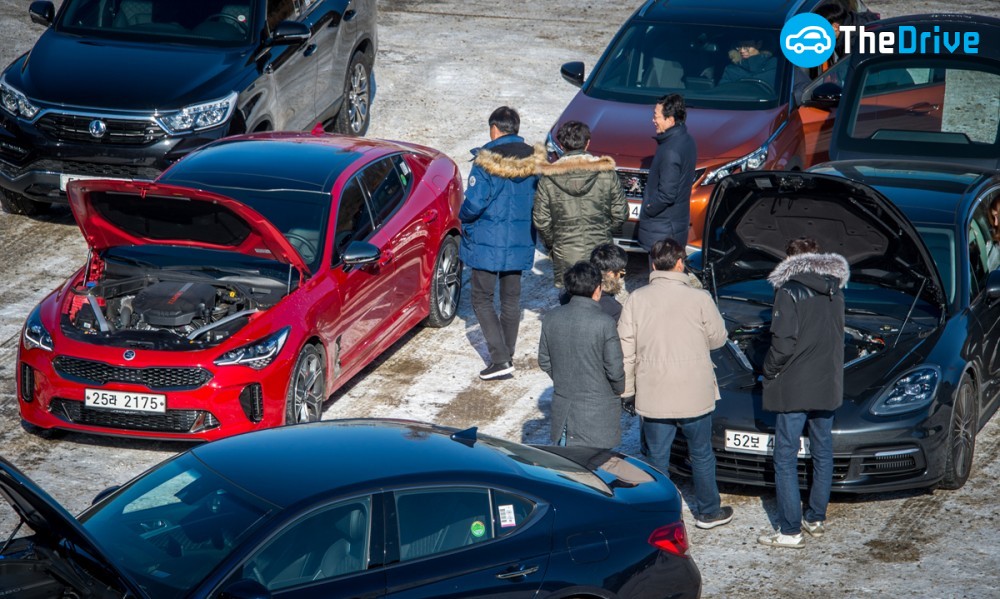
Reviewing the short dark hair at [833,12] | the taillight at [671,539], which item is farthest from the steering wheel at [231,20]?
the taillight at [671,539]

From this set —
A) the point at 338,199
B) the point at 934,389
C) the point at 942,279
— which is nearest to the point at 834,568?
the point at 934,389

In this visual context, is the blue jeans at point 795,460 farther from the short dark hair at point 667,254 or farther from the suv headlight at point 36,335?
the suv headlight at point 36,335

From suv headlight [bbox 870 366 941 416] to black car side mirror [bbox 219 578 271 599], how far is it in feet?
14.2

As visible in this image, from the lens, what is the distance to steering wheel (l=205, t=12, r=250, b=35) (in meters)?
13.6

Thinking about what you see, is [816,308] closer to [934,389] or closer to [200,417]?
[934,389]

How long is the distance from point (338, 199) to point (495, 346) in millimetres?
1615

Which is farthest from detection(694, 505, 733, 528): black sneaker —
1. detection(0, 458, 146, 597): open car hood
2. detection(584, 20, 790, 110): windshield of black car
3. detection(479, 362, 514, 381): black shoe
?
detection(584, 20, 790, 110): windshield of black car

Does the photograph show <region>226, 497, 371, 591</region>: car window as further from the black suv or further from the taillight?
the black suv

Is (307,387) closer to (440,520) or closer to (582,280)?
(582,280)

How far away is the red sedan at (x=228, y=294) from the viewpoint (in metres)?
9.02

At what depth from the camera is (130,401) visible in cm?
Answer: 895

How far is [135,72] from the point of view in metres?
12.9

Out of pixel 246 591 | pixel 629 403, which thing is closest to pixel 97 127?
pixel 629 403

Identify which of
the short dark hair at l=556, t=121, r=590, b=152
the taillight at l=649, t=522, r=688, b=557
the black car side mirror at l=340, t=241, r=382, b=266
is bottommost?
the taillight at l=649, t=522, r=688, b=557
